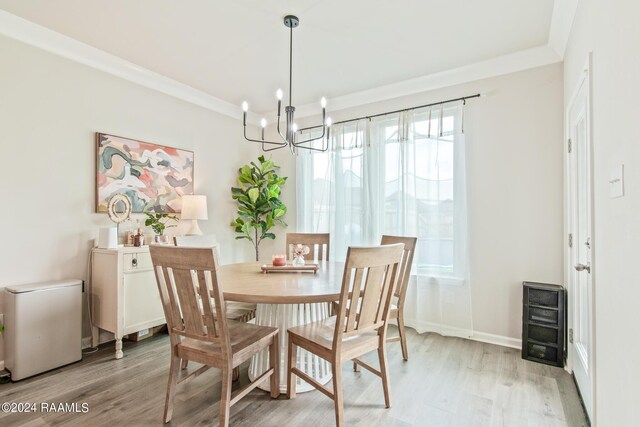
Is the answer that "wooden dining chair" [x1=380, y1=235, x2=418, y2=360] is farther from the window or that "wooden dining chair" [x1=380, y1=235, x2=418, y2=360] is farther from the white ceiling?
the white ceiling

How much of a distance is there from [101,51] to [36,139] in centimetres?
96

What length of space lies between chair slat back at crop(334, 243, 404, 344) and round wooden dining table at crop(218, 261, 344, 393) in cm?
11

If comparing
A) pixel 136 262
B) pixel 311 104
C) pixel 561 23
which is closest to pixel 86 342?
pixel 136 262

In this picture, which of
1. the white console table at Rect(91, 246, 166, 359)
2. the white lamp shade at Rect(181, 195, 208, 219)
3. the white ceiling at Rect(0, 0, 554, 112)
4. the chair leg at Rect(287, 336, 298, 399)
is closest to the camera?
the chair leg at Rect(287, 336, 298, 399)

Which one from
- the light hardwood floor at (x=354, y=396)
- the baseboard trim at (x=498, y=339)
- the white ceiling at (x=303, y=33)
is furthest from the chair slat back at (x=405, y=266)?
the white ceiling at (x=303, y=33)

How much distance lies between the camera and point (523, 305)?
2668mm

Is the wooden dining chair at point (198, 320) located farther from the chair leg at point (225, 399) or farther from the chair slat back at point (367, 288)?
the chair slat back at point (367, 288)

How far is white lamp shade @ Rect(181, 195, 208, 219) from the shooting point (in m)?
3.44

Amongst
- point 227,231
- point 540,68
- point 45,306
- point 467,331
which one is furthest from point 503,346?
point 45,306

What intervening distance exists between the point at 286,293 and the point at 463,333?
2230 mm

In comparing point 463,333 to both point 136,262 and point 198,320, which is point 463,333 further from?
point 136,262

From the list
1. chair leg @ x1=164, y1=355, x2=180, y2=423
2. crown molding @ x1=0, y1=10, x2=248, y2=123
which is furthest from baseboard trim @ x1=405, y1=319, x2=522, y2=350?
crown molding @ x1=0, y1=10, x2=248, y2=123

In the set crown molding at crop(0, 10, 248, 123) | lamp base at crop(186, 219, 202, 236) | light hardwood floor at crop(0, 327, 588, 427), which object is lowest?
light hardwood floor at crop(0, 327, 588, 427)

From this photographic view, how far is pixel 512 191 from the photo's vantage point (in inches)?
115
